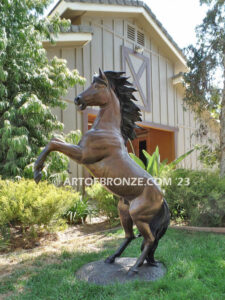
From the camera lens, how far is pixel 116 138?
2502 millimetres

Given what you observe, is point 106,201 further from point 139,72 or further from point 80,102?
point 139,72

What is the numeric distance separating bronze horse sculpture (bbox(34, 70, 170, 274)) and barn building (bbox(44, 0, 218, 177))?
481cm

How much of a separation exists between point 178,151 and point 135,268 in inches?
384

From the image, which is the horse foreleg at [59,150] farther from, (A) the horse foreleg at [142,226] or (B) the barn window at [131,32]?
(B) the barn window at [131,32]

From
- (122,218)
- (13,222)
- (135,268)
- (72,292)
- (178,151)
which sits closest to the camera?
(72,292)

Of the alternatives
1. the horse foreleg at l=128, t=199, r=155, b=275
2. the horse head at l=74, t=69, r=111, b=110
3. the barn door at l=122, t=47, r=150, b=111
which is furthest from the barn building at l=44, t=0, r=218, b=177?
the horse foreleg at l=128, t=199, r=155, b=275

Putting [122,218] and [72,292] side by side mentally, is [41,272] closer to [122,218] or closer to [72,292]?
[72,292]

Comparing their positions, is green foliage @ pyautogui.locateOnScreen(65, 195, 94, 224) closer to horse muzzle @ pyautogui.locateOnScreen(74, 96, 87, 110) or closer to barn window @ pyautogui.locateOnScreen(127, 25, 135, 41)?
horse muzzle @ pyautogui.locateOnScreen(74, 96, 87, 110)

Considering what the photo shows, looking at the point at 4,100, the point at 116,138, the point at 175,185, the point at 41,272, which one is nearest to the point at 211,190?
the point at 175,185

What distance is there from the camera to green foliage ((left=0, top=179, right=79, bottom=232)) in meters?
3.97

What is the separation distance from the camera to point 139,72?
384 inches

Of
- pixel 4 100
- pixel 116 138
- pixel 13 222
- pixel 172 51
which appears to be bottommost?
pixel 13 222

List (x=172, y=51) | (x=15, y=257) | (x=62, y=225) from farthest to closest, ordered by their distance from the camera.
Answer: (x=172, y=51) < (x=62, y=225) < (x=15, y=257)

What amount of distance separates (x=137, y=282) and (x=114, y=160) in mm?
1186
